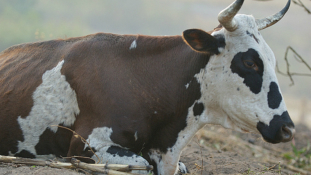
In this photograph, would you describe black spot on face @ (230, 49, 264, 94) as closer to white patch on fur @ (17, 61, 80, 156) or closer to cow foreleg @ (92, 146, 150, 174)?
cow foreleg @ (92, 146, 150, 174)

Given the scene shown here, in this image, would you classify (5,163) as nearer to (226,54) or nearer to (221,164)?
(226,54)

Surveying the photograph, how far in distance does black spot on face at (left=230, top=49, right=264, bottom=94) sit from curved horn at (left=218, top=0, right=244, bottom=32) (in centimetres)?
29

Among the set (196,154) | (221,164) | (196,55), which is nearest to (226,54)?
(196,55)

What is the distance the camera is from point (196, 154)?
16.8 ft

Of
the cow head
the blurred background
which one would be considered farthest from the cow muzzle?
the blurred background

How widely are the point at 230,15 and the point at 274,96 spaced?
90 centimetres

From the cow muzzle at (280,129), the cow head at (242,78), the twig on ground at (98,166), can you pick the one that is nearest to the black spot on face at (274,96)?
the cow head at (242,78)

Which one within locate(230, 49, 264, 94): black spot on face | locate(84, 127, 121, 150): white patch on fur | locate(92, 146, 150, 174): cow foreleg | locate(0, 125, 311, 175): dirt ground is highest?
locate(230, 49, 264, 94): black spot on face

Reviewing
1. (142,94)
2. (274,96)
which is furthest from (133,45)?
(274,96)

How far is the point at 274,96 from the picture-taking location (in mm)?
3148

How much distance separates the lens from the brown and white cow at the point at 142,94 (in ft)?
10.5

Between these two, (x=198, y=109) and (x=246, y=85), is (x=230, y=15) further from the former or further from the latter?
(x=198, y=109)

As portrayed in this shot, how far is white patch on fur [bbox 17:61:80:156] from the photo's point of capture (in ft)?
11.3

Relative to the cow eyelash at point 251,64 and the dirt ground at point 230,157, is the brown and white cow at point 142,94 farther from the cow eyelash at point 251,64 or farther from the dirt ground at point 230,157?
the dirt ground at point 230,157
